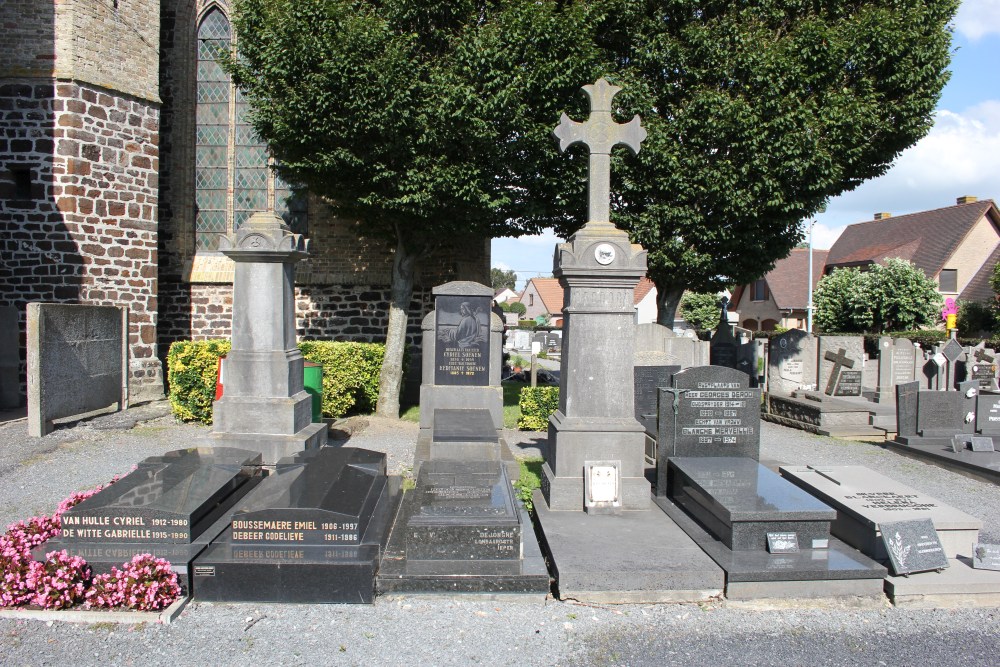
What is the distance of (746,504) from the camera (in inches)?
193

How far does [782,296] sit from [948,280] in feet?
29.7

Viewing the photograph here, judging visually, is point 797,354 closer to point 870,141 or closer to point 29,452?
point 870,141

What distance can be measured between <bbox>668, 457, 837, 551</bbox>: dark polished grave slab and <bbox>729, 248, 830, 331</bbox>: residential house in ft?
116

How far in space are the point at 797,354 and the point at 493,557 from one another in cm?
1247

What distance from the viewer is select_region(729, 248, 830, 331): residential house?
129ft

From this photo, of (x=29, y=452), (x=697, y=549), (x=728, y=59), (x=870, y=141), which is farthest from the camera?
(x=870, y=141)

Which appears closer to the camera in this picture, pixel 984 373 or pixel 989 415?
pixel 989 415

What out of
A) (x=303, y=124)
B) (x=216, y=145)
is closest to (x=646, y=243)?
(x=303, y=124)

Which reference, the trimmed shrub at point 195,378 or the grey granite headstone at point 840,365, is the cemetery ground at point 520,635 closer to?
the trimmed shrub at point 195,378

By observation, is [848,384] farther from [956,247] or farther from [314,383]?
[956,247]

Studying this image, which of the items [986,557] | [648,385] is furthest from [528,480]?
[986,557]

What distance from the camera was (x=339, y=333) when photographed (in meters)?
15.0

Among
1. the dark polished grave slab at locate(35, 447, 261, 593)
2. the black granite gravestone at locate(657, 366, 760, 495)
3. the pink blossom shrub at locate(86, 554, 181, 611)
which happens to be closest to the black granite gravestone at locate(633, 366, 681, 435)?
the black granite gravestone at locate(657, 366, 760, 495)

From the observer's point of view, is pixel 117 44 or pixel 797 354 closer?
pixel 117 44
